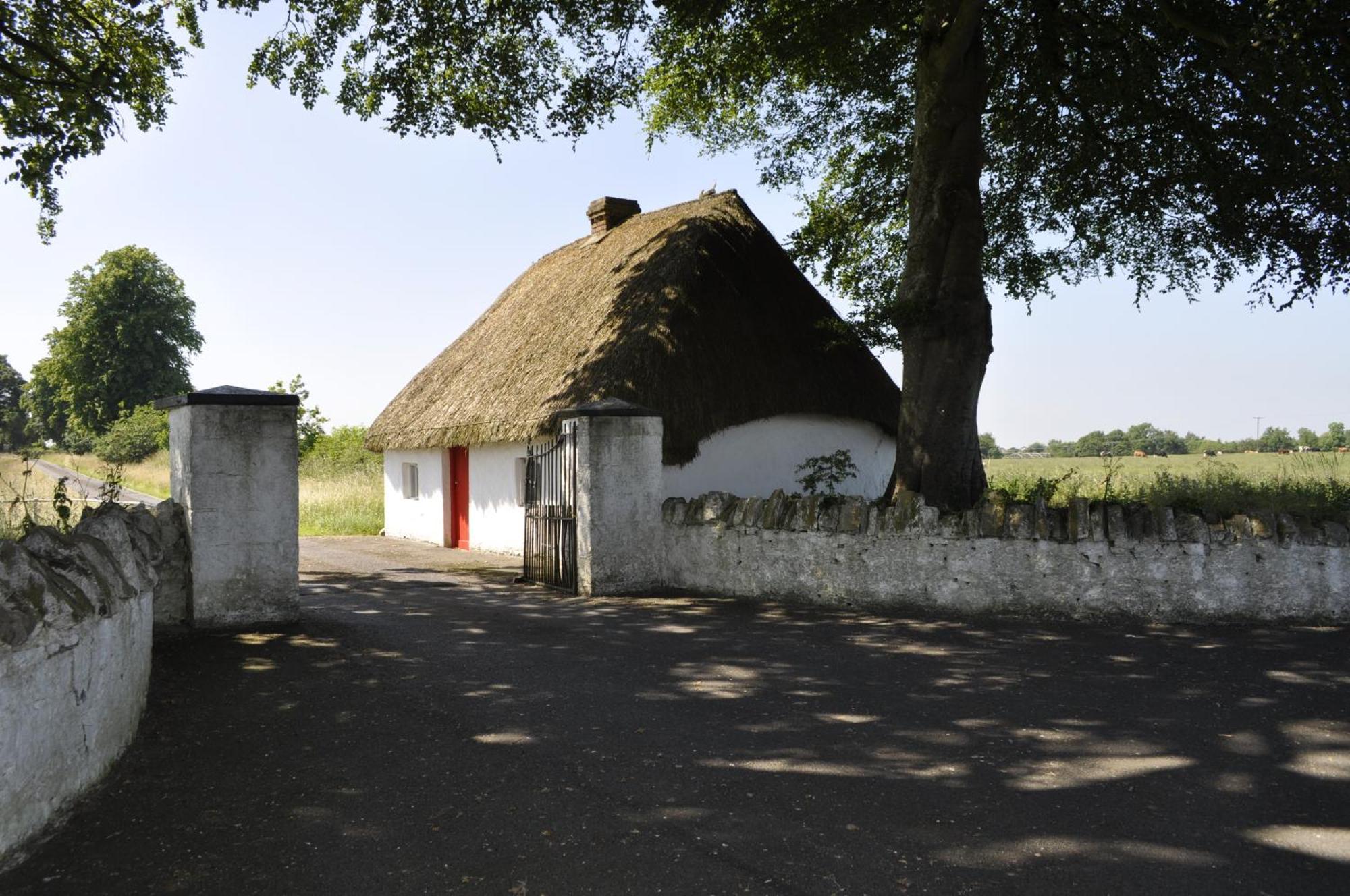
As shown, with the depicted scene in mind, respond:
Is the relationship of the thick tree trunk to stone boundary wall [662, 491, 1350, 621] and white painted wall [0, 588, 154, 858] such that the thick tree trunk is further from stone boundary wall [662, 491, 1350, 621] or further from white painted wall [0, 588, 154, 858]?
white painted wall [0, 588, 154, 858]

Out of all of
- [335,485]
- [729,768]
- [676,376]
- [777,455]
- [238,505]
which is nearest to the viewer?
[729,768]

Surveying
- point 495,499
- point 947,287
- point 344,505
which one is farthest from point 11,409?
point 947,287

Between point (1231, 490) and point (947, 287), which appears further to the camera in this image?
point (1231, 490)

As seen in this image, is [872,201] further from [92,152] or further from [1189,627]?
[92,152]

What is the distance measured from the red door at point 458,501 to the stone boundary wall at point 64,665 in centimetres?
1118

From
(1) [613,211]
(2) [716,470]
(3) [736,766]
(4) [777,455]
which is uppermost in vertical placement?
(1) [613,211]

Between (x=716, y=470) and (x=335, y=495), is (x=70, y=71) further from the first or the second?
(x=335, y=495)

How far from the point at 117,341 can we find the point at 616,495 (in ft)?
168

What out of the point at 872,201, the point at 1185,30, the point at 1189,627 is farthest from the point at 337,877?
the point at 872,201

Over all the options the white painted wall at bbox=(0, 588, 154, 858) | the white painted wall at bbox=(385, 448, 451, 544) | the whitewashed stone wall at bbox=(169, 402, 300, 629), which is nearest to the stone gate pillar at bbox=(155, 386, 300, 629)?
the whitewashed stone wall at bbox=(169, 402, 300, 629)

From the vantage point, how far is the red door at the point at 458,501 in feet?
54.8

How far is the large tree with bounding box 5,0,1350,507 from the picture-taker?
9664 mm

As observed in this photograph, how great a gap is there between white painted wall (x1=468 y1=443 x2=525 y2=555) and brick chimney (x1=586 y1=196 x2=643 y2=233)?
5.61 meters

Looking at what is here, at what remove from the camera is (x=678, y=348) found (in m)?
12.8
